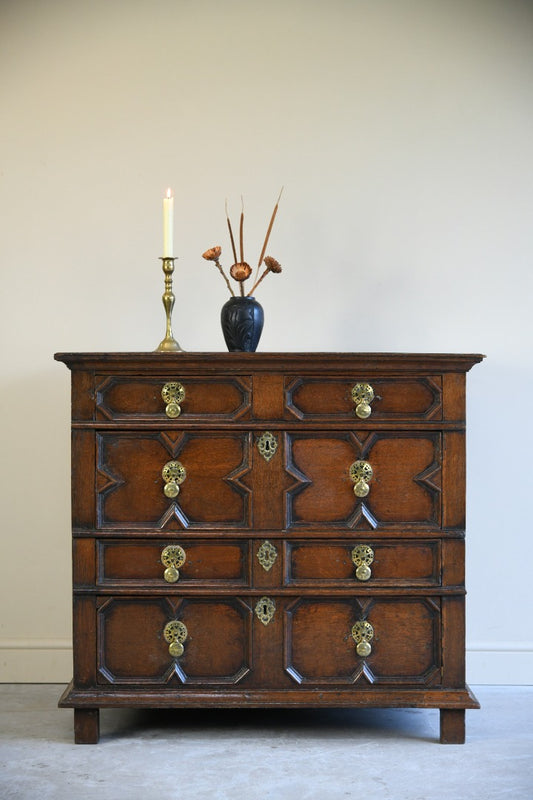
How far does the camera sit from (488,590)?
3223 mm

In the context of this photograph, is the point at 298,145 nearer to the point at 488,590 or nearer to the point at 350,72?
the point at 350,72

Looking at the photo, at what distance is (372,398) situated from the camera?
2.55 m

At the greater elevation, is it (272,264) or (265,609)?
(272,264)

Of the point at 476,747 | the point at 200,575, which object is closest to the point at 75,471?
the point at 200,575

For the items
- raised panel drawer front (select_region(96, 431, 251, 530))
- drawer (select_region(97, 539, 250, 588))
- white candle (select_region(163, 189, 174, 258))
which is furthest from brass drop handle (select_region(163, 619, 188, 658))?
white candle (select_region(163, 189, 174, 258))

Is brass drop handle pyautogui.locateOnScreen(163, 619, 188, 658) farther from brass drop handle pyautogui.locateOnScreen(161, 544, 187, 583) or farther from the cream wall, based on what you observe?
the cream wall

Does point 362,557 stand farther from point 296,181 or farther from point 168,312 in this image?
point 296,181

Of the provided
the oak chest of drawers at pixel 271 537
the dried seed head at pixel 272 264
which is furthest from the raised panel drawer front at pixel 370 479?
the dried seed head at pixel 272 264

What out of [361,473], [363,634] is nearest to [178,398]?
[361,473]

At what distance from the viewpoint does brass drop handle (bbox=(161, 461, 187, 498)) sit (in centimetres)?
254

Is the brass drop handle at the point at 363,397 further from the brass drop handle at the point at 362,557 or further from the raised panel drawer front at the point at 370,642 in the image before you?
the raised panel drawer front at the point at 370,642

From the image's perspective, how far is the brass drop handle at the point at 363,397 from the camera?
2541mm

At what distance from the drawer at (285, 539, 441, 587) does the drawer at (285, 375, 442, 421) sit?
0.35 meters

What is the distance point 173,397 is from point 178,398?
0.05 ft
